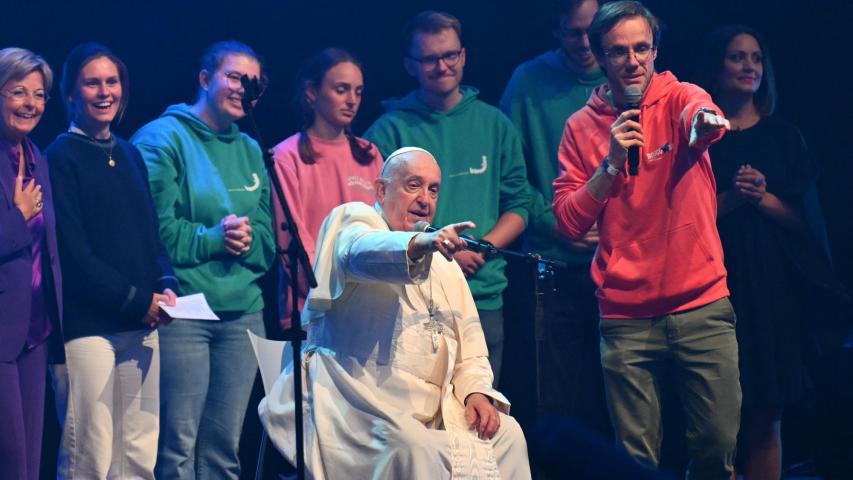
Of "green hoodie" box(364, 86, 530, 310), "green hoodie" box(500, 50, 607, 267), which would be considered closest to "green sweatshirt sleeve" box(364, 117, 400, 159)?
"green hoodie" box(364, 86, 530, 310)

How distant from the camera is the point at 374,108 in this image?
622 cm

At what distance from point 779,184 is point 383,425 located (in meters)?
2.47

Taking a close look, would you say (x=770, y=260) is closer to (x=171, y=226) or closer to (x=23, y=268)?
(x=171, y=226)

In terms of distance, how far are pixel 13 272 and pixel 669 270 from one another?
251cm

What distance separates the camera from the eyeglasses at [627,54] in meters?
4.13

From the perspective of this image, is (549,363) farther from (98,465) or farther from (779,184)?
(98,465)

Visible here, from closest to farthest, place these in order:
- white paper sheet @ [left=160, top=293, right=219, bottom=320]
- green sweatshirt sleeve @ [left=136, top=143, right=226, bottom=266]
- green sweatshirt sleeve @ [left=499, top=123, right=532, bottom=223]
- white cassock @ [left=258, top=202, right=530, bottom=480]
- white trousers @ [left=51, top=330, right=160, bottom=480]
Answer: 1. white cassock @ [left=258, top=202, right=530, bottom=480]
2. white trousers @ [left=51, top=330, right=160, bottom=480]
3. white paper sheet @ [left=160, top=293, right=219, bottom=320]
4. green sweatshirt sleeve @ [left=136, top=143, right=226, bottom=266]
5. green sweatshirt sleeve @ [left=499, top=123, right=532, bottom=223]

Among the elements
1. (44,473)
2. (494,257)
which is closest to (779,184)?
(494,257)

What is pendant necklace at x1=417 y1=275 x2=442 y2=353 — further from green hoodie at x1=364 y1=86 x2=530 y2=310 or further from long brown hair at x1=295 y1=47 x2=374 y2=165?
long brown hair at x1=295 y1=47 x2=374 y2=165

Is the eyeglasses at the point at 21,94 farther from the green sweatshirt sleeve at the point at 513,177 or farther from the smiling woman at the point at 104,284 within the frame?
the green sweatshirt sleeve at the point at 513,177

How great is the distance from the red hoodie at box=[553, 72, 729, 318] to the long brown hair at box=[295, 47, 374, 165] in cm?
138

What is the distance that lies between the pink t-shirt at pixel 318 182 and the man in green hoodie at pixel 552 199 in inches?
34.3

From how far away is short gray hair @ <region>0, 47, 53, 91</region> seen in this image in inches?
166

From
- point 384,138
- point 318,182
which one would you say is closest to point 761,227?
point 384,138
